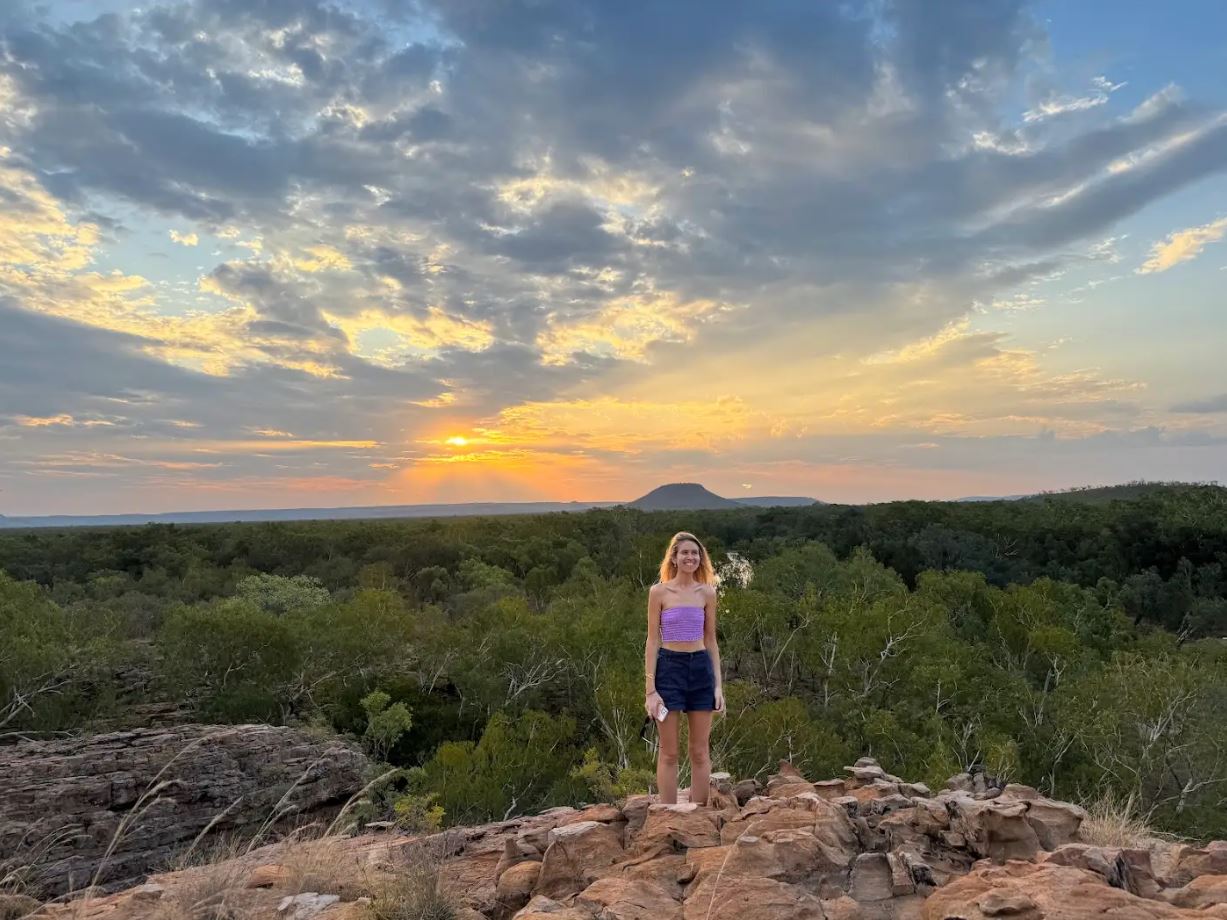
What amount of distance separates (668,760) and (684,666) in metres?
0.82

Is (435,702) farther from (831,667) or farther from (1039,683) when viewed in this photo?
(1039,683)

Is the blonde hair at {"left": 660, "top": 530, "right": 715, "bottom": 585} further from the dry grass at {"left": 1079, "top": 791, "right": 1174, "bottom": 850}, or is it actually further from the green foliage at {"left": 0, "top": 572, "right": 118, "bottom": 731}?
the green foliage at {"left": 0, "top": 572, "right": 118, "bottom": 731}

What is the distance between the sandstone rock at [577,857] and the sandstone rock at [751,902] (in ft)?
3.52

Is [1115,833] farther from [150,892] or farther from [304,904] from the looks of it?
[150,892]

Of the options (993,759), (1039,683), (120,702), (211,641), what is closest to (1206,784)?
(993,759)

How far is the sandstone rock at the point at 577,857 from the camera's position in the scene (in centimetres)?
534

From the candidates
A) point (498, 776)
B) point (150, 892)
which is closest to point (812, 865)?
point (150, 892)

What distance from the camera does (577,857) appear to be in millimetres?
5555

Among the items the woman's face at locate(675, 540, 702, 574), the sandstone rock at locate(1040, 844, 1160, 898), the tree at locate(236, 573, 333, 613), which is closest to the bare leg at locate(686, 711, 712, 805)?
the woman's face at locate(675, 540, 702, 574)

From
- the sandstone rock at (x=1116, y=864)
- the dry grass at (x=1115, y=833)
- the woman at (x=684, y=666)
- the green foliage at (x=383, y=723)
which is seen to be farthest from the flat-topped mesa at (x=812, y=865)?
the green foliage at (x=383, y=723)

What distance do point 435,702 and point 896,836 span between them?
2553 cm

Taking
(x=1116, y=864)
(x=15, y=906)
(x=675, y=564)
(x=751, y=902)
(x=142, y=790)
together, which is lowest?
(x=142, y=790)

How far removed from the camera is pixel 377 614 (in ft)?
98.1

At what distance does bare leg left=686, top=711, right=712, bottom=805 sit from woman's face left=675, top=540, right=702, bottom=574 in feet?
4.23
